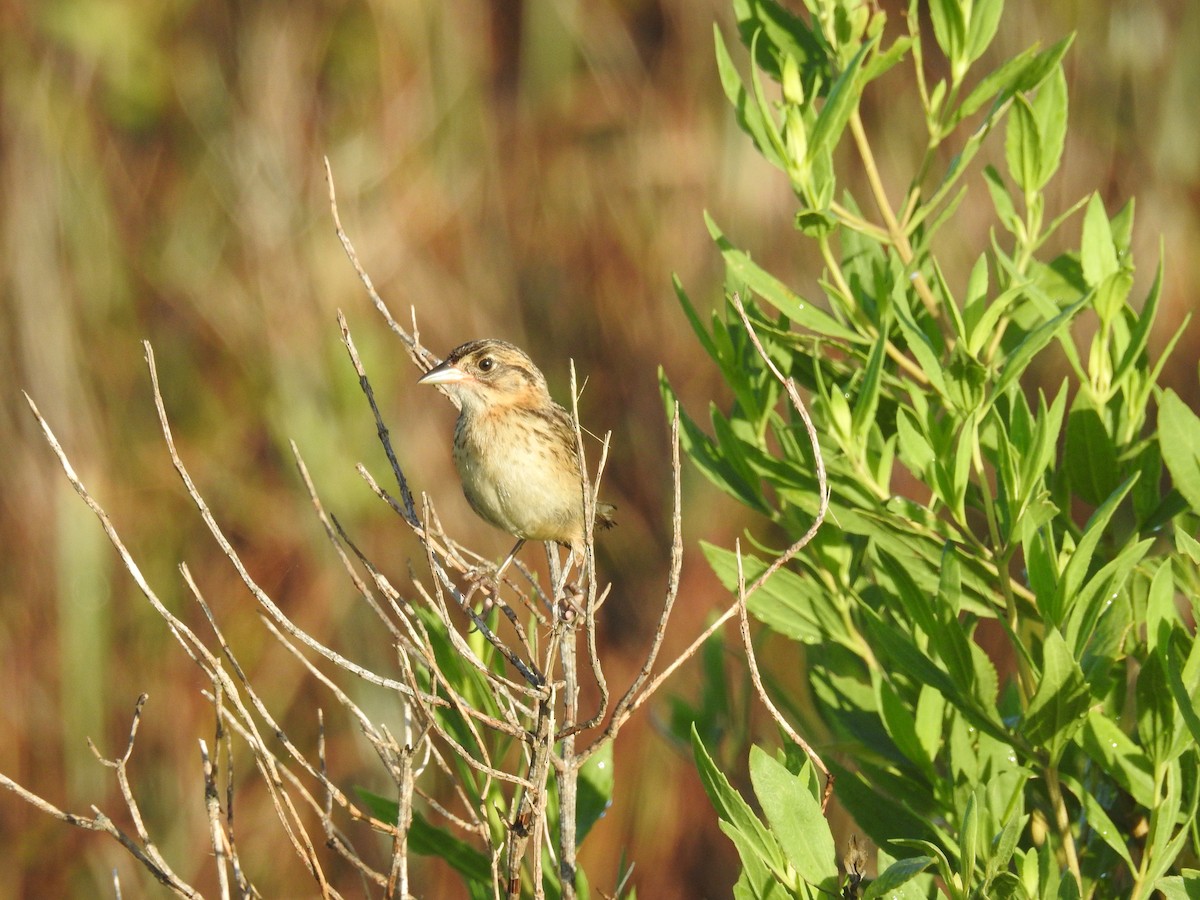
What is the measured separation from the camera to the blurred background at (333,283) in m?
6.13

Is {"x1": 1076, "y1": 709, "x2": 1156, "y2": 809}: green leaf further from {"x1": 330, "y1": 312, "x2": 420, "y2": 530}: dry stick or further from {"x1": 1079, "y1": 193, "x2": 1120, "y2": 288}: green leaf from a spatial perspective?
{"x1": 330, "y1": 312, "x2": 420, "y2": 530}: dry stick

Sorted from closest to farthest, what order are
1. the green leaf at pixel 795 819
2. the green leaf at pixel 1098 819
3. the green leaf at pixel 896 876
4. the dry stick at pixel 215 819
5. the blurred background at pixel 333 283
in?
the green leaf at pixel 896 876 < the green leaf at pixel 795 819 < the green leaf at pixel 1098 819 < the dry stick at pixel 215 819 < the blurred background at pixel 333 283

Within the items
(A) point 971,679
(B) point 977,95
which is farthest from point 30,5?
(A) point 971,679

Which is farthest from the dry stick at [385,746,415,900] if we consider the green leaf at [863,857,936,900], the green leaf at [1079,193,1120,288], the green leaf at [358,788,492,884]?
the green leaf at [1079,193,1120,288]

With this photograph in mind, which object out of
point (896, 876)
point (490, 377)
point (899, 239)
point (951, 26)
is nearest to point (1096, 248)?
point (899, 239)

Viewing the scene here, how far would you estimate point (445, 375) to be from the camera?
3547 mm

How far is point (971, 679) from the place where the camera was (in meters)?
2.00


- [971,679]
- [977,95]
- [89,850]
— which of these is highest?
[977,95]

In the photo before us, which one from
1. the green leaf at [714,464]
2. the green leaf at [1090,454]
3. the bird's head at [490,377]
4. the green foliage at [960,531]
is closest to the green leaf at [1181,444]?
the green foliage at [960,531]

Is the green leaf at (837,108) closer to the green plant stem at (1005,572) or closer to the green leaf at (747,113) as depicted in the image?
the green leaf at (747,113)

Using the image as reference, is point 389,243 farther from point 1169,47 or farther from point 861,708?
point 861,708

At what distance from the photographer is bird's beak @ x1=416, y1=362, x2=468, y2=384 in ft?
11.4

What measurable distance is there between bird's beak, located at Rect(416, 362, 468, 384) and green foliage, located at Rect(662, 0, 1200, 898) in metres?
1.15

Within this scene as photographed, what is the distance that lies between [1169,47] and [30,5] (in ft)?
17.4
